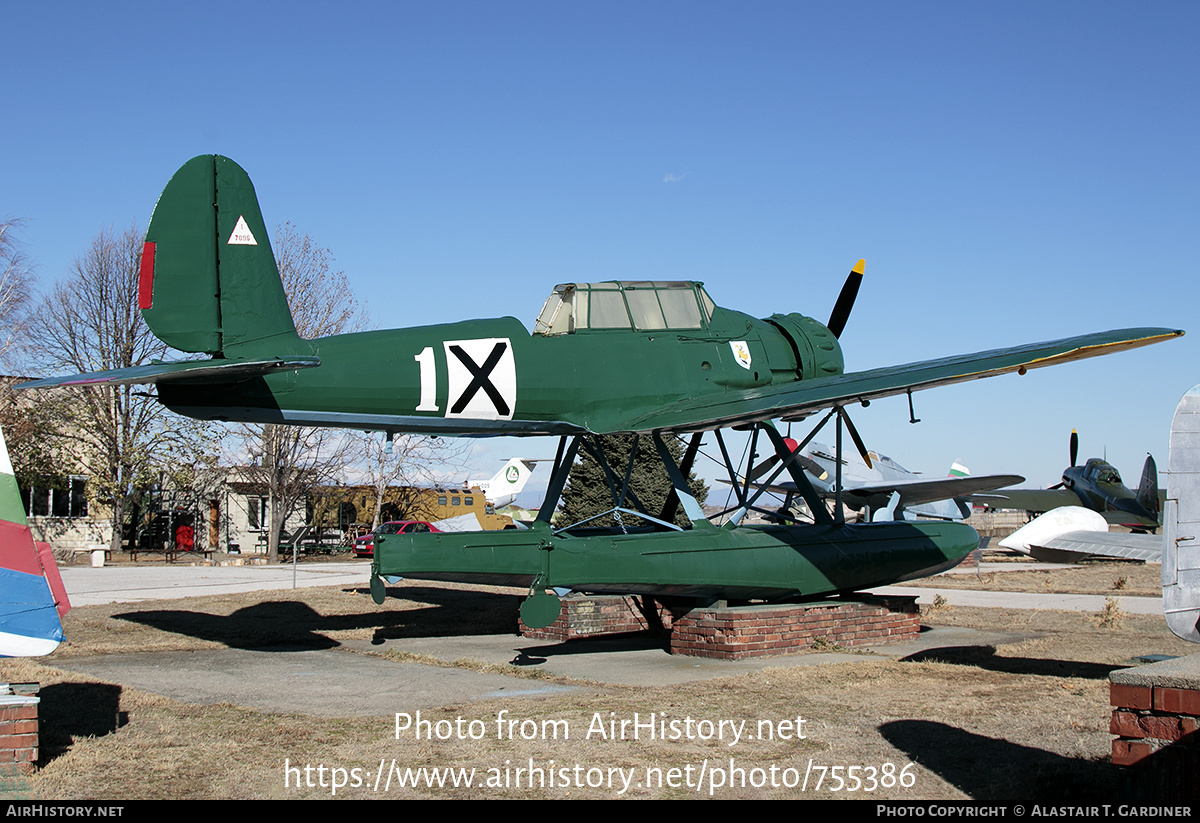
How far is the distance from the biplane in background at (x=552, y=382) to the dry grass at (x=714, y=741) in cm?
149

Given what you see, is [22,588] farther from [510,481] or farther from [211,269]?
[510,481]

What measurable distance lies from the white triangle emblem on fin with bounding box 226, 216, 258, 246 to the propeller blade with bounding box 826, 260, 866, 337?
28.0 ft

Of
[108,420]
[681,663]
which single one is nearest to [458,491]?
[108,420]

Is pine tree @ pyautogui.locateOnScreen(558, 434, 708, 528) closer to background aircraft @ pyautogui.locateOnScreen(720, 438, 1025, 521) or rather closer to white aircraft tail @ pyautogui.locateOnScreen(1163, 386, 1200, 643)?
background aircraft @ pyautogui.locateOnScreen(720, 438, 1025, 521)

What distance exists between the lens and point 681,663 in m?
11.0

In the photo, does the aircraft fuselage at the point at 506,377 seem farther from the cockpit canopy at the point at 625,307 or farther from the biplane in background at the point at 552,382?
the cockpit canopy at the point at 625,307

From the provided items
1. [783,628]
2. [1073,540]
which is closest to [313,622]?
[783,628]

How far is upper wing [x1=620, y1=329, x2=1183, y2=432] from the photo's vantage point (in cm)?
934

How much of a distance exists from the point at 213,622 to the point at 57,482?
89.6 feet

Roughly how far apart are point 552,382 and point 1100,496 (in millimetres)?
34805

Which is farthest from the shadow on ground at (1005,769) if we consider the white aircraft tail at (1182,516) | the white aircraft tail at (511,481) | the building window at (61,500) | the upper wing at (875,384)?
the building window at (61,500)

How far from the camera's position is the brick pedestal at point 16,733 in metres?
5.72
